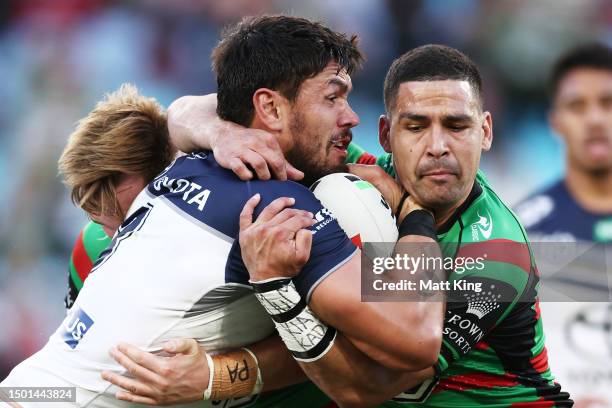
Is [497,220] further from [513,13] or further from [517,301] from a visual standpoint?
[513,13]

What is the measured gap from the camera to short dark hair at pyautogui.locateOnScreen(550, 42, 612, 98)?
29.0 feet

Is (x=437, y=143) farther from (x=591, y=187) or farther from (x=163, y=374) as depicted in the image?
(x=591, y=187)

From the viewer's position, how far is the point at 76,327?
13.7 feet

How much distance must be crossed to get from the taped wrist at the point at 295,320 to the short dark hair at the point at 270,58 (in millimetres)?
1019

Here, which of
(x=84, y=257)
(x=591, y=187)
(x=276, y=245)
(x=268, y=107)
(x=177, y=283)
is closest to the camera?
(x=276, y=245)

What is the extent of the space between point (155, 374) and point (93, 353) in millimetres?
360

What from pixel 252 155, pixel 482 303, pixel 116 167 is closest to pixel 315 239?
pixel 252 155

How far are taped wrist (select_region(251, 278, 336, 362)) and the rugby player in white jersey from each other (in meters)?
0.01

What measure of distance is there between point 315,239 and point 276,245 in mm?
183

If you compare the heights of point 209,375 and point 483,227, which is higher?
point 483,227

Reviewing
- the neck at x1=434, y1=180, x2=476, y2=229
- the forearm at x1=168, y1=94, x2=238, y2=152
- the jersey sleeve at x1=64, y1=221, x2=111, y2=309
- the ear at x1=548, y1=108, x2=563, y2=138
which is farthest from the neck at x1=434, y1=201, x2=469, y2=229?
the ear at x1=548, y1=108, x2=563, y2=138

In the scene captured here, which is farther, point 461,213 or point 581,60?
point 581,60

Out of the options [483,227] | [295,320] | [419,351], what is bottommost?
[295,320]

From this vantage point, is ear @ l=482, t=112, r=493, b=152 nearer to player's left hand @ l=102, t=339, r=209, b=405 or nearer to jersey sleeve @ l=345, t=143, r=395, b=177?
jersey sleeve @ l=345, t=143, r=395, b=177
